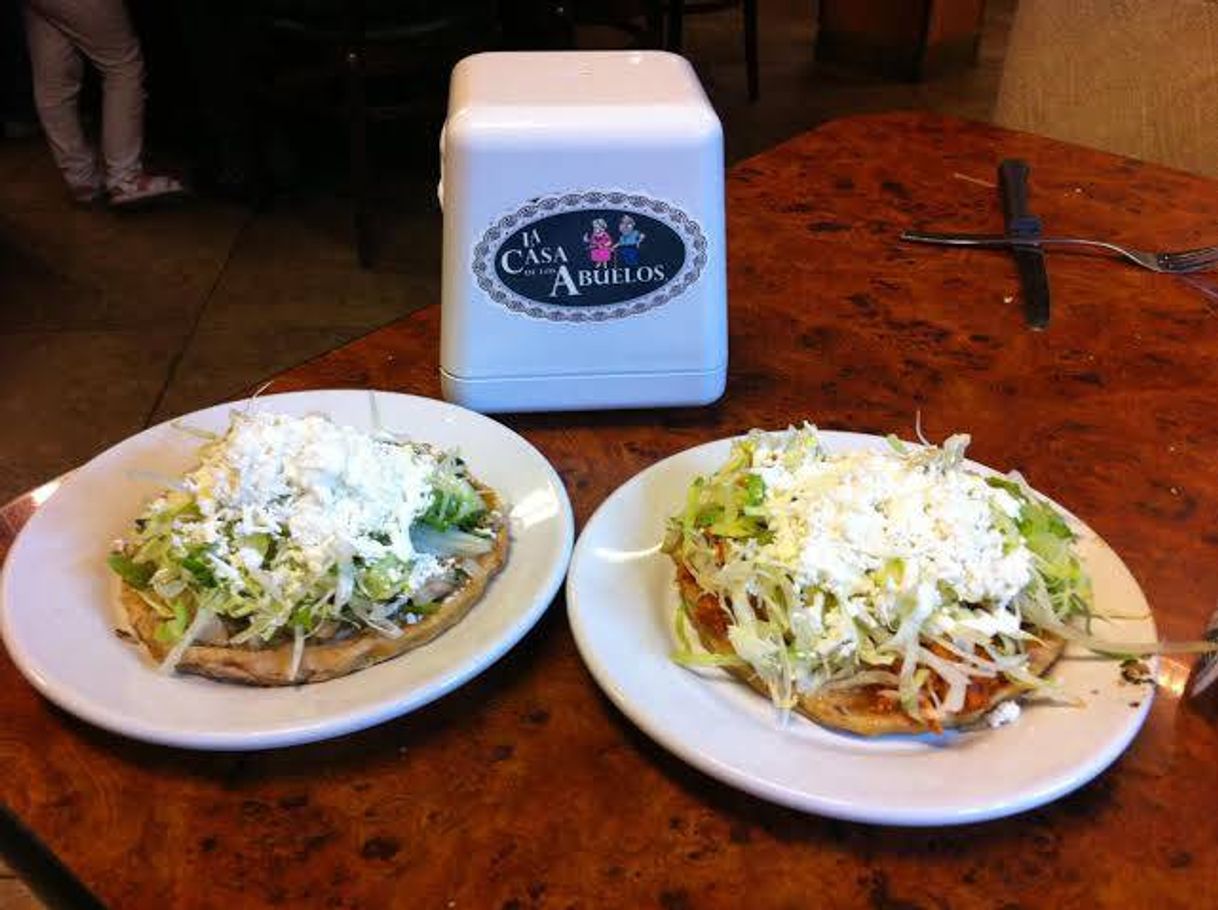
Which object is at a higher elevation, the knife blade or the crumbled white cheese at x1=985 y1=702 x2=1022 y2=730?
the crumbled white cheese at x1=985 y1=702 x2=1022 y2=730

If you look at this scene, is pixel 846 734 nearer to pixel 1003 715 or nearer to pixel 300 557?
pixel 1003 715

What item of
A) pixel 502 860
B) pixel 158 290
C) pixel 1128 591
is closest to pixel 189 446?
pixel 502 860

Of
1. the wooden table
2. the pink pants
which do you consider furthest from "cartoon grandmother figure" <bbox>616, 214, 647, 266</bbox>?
the pink pants

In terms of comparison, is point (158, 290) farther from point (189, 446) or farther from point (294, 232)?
point (189, 446)

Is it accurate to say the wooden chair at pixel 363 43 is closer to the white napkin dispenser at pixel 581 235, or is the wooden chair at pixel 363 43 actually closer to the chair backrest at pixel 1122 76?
the chair backrest at pixel 1122 76

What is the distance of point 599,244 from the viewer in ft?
3.18

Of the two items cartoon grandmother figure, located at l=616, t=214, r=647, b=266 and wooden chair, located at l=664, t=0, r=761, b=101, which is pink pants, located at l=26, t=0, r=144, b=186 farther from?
cartoon grandmother figure, located at l=616, t=214, r=647, b=266

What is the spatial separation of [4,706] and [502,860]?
0.38 meters

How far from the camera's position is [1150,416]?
3.61 feet

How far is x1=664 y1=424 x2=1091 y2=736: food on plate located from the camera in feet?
2.35

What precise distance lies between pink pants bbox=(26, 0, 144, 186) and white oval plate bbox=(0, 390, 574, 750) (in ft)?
9.45

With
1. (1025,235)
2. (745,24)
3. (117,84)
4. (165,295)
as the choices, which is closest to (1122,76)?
(1025,235)

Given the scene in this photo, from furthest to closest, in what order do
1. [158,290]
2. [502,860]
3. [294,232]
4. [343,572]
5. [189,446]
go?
[294,232]
[158,290]
[189,446]
[343,572]
[502,860]

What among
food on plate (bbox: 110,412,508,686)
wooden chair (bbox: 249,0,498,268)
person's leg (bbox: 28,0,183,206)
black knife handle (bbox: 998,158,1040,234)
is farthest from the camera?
person's leg (bbox: 28,0,183,206)
